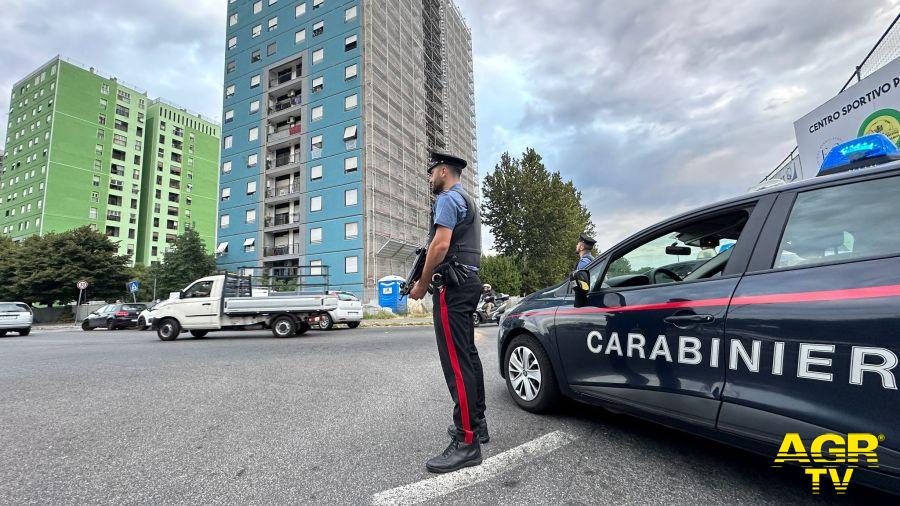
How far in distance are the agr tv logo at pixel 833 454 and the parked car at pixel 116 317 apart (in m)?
25.5

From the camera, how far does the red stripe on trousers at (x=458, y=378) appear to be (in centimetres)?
240

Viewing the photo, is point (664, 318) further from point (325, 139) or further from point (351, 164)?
point (325, 139)

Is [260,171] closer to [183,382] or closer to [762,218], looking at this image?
[183,382]

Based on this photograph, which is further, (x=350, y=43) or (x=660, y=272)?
(x=350, y=43)

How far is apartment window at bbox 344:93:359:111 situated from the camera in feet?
103

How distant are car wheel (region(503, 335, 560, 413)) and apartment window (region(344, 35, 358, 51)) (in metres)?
34.6

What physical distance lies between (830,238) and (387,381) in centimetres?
406

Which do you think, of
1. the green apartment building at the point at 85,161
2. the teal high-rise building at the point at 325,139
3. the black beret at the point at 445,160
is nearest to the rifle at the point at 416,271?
the black beret at the point at 445,160

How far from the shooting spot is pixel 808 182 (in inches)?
81.7


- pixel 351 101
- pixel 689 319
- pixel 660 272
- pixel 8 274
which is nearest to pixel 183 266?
pixel 8 274

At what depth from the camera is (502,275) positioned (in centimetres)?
3203

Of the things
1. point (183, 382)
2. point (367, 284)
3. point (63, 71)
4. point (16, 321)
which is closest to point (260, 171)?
point (367, 284)

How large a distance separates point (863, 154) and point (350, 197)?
1179 inches

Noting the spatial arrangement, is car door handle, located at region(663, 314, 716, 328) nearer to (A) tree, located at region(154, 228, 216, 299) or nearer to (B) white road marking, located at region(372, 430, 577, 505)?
(B) white road marking, located at region(372, 430, 577, 505)
